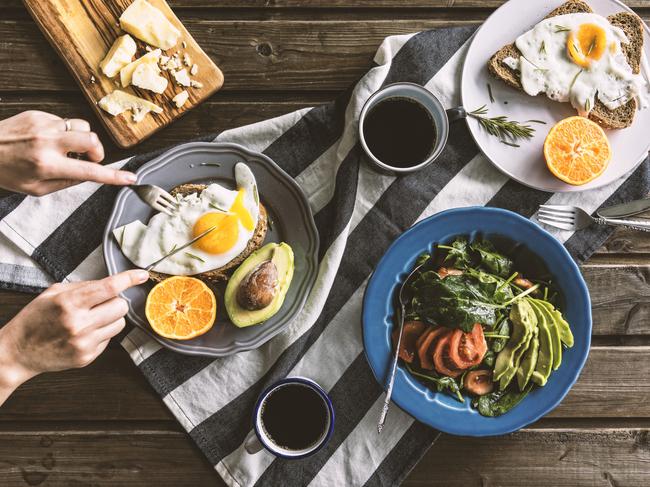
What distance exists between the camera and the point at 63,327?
1.72m

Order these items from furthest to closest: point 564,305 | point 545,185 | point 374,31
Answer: point 374,31 → point 545,185 → point 564,305

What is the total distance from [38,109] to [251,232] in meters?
0.92

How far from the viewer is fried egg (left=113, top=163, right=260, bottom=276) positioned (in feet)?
6.33

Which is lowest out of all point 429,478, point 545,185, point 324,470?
point 429,478

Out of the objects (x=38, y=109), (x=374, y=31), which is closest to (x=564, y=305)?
(x=374, y=31)

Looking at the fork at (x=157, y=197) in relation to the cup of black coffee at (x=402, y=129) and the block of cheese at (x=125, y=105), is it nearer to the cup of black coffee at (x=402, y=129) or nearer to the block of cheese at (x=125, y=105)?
the block of cheese at (x=125, y=105)

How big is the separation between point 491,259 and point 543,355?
1.11 feet

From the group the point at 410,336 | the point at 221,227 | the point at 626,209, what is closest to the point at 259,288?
the point at 221,227

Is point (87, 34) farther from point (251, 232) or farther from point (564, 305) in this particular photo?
point (564, 305)

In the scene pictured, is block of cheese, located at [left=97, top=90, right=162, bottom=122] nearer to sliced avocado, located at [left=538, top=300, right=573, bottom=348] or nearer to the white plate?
the white plate

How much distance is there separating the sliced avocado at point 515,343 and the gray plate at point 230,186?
66 cm

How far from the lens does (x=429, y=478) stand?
2.12 m

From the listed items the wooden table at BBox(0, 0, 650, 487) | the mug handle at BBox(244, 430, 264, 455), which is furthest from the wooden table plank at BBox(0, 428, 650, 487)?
the mug handle at BBox(244, 430, 264, 455)

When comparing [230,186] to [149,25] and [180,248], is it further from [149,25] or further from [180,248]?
[149,25]
